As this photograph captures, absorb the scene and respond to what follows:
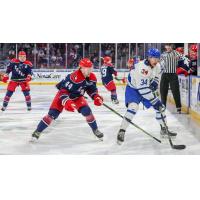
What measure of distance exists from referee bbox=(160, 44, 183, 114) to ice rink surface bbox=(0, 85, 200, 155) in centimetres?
23

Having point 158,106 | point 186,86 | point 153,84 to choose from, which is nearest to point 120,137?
point 158,106

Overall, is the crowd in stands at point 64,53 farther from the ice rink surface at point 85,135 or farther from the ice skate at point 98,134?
the ice skate at point 98,134

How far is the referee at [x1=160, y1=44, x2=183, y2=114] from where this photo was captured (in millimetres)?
5445

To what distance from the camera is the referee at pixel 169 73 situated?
214 inches

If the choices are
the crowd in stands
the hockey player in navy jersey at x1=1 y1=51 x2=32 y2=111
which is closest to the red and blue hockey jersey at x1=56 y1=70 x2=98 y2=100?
the crowd in stands

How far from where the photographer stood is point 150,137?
4.05m

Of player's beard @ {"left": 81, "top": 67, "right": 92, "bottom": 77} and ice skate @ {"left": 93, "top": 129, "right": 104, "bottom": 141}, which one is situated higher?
player's beard @ {"left": 81, "top": 67, "right": 92, "bottom": 77}

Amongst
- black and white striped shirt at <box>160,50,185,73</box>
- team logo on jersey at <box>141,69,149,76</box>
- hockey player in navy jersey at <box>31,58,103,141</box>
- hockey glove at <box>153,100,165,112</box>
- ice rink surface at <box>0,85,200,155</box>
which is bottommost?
ice rink surface at <box>0,85,200,155</box>

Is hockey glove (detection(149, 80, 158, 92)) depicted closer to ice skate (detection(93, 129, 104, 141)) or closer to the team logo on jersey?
the team logo on jersey
